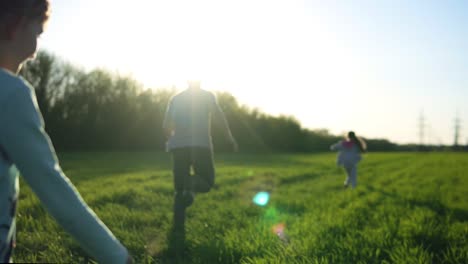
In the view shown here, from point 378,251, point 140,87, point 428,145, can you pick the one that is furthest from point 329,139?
point 378,251

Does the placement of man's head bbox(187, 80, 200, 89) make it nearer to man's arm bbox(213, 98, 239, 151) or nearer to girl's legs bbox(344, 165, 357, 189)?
man's arm bbox(213, 98, 239, 151)

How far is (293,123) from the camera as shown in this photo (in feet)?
227

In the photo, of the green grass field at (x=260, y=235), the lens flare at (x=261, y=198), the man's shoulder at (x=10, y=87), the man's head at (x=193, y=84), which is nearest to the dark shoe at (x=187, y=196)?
the green grass field at (x=260, y=235)

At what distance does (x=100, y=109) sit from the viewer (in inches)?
1751

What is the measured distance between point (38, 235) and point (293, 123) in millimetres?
65829

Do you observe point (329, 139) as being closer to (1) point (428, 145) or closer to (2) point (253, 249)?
(1) point (428, 145)

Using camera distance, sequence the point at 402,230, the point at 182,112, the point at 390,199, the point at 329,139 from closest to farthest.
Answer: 1. the point at 402,230
2. the point at 182,112
3. the point at 390,199
4. the point at 329,139

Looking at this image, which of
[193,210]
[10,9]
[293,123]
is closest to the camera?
[10,9]

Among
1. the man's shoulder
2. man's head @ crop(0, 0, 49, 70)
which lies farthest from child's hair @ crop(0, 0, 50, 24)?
the man's shoulder

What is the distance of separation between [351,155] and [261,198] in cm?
449

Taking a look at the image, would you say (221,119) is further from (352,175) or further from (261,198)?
(352,175)

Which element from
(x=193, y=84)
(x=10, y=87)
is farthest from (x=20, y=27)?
(x=193, y=84)

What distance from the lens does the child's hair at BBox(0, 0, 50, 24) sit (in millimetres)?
1377

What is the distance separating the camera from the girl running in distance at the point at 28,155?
1.25 m
